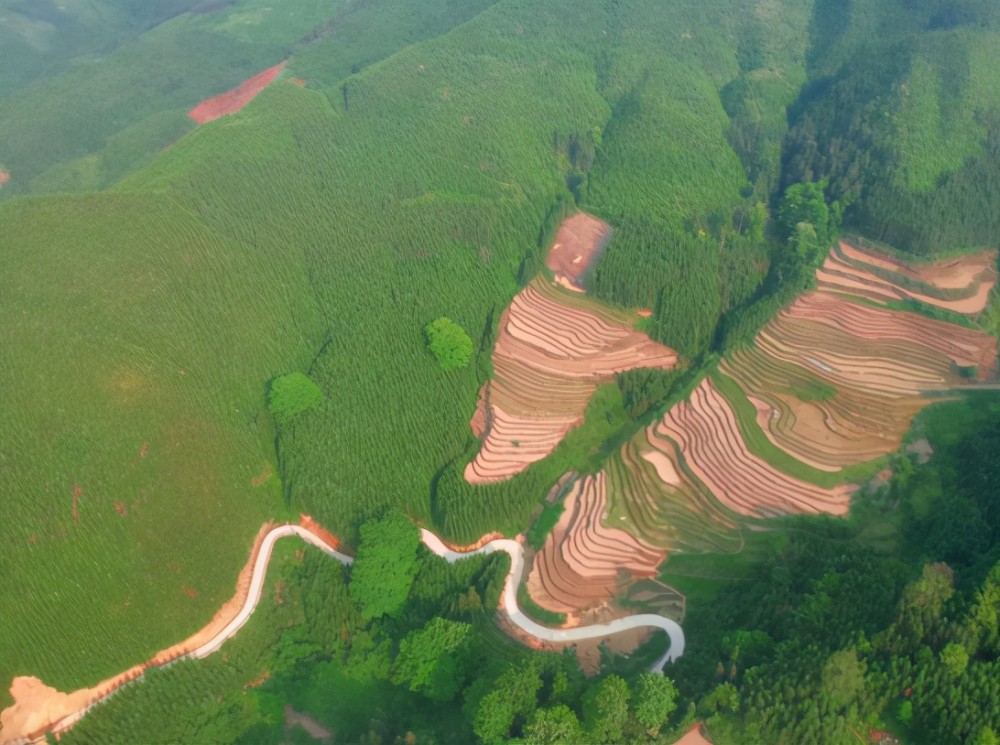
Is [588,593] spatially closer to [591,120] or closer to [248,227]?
[248,227]

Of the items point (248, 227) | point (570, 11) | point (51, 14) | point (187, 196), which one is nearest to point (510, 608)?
point (248, 227)

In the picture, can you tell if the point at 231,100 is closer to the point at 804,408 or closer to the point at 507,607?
the point at 507,607

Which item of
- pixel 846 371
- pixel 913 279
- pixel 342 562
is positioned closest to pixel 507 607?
pixel 342 562

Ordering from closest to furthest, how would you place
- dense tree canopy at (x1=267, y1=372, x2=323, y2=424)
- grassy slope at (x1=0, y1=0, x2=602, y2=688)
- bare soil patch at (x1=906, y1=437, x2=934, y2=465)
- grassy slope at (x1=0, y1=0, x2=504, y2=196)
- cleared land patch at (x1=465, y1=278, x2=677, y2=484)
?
grassy slope at (x1=0, y1=0, x2=602, y2=688)
bare soil patch at (x1=906, y1=437, x2=934, y2=465)
dense tree canopy at (x1=267, y1=372, x2=323, y2=424)
cleared land patch at (x1=465, y1=278, x2=677, y2=484)
grassy slope at (x1=0, y1=0, x2=504, y2=196)

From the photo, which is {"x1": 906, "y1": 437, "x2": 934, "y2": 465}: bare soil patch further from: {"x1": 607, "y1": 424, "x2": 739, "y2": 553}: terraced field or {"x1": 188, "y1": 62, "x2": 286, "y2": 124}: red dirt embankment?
{"x1": 188, "y1": 62, "x2": 286, "y2": 124}: red dirt embankment

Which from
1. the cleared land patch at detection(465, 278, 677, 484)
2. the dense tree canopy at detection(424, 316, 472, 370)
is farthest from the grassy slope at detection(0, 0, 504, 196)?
the cleared land patch at detection(465, 278, 677, 484)

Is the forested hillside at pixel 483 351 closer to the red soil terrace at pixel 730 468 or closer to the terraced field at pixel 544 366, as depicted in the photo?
the red soil terrace at pixel 730 468
